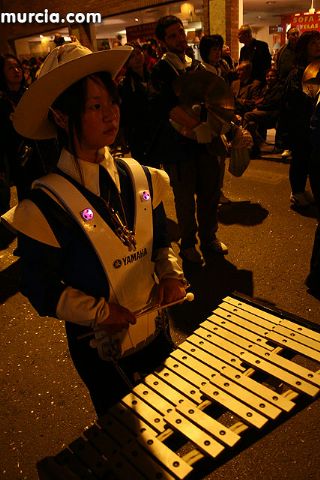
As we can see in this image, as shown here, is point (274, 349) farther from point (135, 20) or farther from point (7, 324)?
point (135, 20)

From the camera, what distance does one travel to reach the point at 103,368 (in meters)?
1.64

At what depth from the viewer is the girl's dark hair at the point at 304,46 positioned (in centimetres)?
447

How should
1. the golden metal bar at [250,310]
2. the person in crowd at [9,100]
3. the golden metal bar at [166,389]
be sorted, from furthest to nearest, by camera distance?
1. the person in crowd at [9,100]
2. the golden metal bar at [250,310]
3. the golden metal bar at [166,389]

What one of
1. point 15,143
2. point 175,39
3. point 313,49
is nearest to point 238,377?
point 175,39

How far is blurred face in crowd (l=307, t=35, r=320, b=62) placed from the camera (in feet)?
14.7

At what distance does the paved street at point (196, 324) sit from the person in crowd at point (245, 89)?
8.84 ft

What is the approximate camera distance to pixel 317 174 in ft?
10.7

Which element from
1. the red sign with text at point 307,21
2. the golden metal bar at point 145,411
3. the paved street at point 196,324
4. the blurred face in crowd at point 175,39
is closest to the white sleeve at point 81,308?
the golden metal bar at point 145,411

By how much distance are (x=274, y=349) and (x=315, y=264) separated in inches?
74.6

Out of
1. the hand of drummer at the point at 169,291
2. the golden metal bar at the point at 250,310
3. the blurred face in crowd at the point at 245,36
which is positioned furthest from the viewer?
the blurred face in crowd at the point at 245,36

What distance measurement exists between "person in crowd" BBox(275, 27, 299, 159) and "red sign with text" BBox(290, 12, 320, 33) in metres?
2.61

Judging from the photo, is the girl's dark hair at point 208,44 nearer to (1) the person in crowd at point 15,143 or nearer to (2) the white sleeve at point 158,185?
(1) the person in crowd at point 15,143

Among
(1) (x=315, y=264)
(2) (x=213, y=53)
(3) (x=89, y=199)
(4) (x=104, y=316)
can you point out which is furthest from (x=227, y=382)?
(2) (x=213, y=53)

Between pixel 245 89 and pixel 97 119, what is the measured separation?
718 cm
